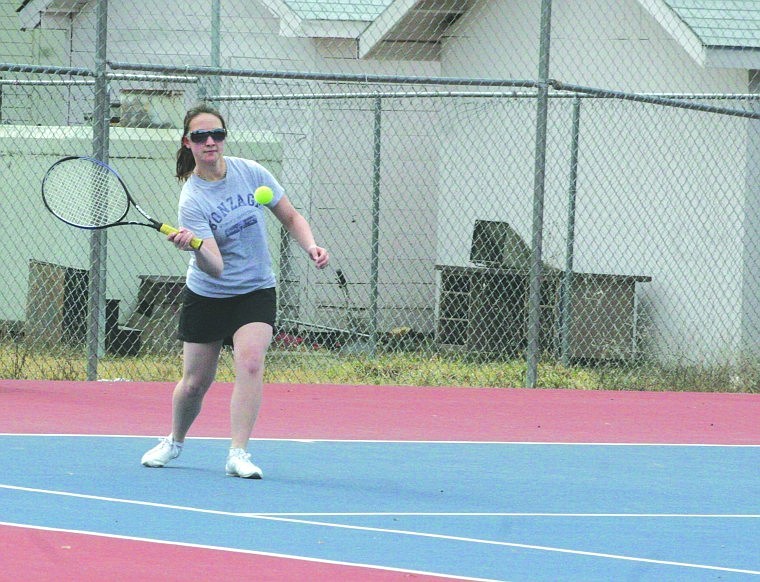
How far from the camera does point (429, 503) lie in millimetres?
6465

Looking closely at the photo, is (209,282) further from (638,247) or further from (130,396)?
(638,247)

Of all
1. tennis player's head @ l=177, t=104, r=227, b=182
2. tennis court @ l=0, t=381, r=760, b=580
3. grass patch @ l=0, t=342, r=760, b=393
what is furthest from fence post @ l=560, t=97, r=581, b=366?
tennis player's head @ l=177, t=104, r=227, b=182

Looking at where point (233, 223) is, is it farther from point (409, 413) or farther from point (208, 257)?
point (409, 413)

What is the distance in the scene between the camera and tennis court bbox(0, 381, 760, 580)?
5207 millimetres

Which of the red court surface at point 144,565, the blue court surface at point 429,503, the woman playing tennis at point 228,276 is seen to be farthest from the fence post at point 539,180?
the red court surface at point 144,565

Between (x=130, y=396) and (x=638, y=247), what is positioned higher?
(x=638, y=247)

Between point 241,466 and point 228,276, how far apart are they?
2.83 ft

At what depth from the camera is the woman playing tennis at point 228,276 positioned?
680 centimetres

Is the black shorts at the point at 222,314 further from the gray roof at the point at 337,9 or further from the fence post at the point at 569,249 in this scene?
the gray roof at the point at 337,9

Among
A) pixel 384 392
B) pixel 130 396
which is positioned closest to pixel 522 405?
pixel 384 392

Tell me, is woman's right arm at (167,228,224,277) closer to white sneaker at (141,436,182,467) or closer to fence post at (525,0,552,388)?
white sneaker at (141,436,182,467)

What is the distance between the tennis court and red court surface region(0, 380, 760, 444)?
2 cm

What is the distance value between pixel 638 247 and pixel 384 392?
4.23 metres

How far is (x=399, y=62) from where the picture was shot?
57.0 feet
